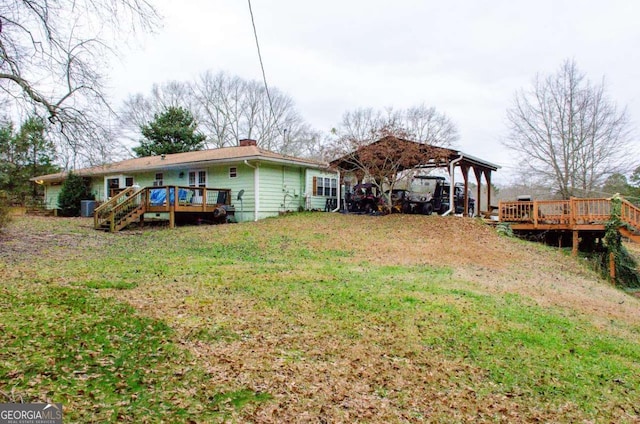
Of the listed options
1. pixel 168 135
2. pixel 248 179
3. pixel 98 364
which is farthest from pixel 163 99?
pixel 98 364

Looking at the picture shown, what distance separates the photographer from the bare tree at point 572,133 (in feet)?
75.4

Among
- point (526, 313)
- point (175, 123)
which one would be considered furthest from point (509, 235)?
point (175, 123)

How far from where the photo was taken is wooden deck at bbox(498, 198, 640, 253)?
12.4 meters

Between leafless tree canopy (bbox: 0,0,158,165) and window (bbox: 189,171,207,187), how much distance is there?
9341 millimetres

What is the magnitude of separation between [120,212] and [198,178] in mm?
4974

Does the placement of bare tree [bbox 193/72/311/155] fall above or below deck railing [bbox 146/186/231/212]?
above

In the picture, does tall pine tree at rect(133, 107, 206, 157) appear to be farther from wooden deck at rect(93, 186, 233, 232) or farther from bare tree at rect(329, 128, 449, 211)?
bare tree at rect(329, 128, 449, 211)

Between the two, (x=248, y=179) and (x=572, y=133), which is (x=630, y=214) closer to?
(x=572, y=133)

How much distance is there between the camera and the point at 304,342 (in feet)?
14.9

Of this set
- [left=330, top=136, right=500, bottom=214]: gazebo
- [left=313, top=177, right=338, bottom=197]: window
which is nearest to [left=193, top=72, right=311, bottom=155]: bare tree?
[left=313, top=177, right=338, bottom=197]: window

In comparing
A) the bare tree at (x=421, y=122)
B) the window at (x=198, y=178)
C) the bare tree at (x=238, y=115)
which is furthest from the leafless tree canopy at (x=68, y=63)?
the bare tree at (x=238, y=115)

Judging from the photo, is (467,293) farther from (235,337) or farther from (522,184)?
(522,184)

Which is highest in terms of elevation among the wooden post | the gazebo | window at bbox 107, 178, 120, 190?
the gazebo

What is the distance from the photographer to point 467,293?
7004mm
